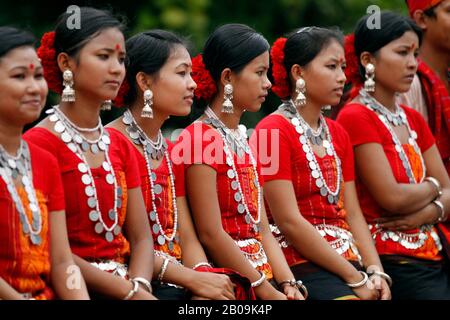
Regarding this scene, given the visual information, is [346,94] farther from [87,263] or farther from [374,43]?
[87,263]

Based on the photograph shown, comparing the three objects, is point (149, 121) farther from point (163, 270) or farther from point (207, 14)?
point (207, 14)

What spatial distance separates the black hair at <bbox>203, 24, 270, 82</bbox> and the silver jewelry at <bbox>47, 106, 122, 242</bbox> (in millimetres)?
848

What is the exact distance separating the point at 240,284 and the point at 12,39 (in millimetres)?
1517

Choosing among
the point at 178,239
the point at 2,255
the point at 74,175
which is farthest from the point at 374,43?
the point at 2,255

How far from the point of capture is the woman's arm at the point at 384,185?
540 cm

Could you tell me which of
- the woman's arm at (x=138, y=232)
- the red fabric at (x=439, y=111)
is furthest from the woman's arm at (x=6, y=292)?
the red fabric at (x=439, y=111)

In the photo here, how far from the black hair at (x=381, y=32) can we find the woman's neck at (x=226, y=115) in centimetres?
103

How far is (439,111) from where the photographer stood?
6.11 meters

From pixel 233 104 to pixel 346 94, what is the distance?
1.04m

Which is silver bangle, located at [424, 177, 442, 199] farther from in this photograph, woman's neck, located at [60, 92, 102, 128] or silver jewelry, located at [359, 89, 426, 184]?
woman's neck, located at [60, 92, 102, 128]

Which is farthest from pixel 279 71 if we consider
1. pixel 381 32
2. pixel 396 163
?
pixel 396 163

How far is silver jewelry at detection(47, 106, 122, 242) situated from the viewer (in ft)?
14.2
